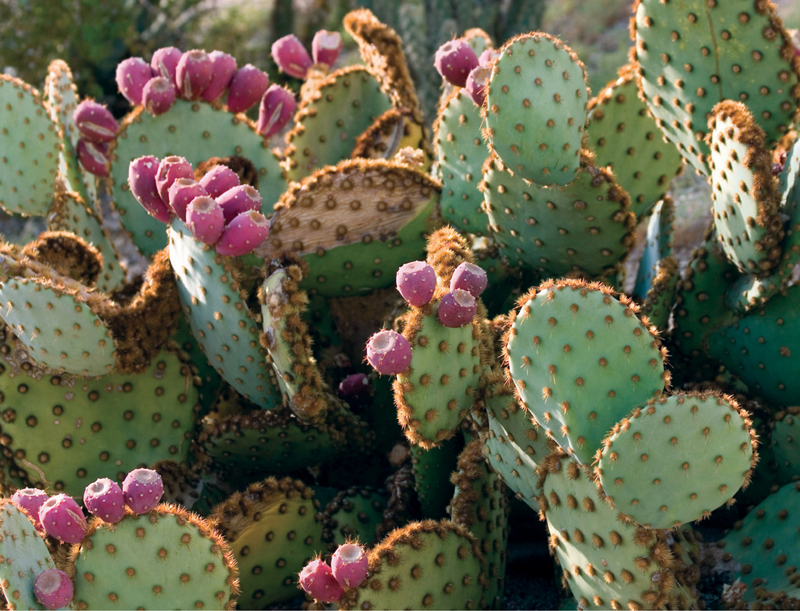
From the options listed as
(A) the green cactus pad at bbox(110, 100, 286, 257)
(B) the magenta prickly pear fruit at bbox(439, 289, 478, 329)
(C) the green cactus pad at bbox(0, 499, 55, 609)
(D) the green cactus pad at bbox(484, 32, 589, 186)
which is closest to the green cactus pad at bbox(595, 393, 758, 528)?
(B) the magenta prickly pear fruit at bbox(439, 289, 478, 329)

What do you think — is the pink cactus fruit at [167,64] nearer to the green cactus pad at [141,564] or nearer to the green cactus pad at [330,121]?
the green cactus pad at [330,121]

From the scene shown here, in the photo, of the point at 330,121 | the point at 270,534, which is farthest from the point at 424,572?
the point at 330,121

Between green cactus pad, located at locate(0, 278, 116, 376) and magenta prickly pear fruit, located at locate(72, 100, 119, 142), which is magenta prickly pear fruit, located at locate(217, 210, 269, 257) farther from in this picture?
magenta prickly pear fruit, located at locate(72, 100, 119, 142)

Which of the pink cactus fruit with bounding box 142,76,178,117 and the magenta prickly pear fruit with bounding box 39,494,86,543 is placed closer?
the magenta prickly pear fruit with bounding box 39,494,86,543

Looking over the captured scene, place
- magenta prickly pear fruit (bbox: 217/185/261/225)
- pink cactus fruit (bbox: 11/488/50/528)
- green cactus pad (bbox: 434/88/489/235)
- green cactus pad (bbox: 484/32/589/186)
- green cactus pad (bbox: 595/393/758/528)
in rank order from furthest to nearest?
green cactus pad (bbox: 434/88/489/235) < magenta prickly pear fruit (bbox: 217/185/261/225) < green cactus pad (bbox: 484/32/589/186) < pink cactus fruit (bbox: 11/488/50/528) < green cactus pad (bbox: 595/393/758/528)

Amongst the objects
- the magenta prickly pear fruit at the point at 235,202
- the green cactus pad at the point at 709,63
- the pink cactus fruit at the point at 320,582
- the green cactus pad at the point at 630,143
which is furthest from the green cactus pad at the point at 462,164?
the pink cactus fruit at the point at 320,582

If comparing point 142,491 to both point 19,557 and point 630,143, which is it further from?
point 630,143
